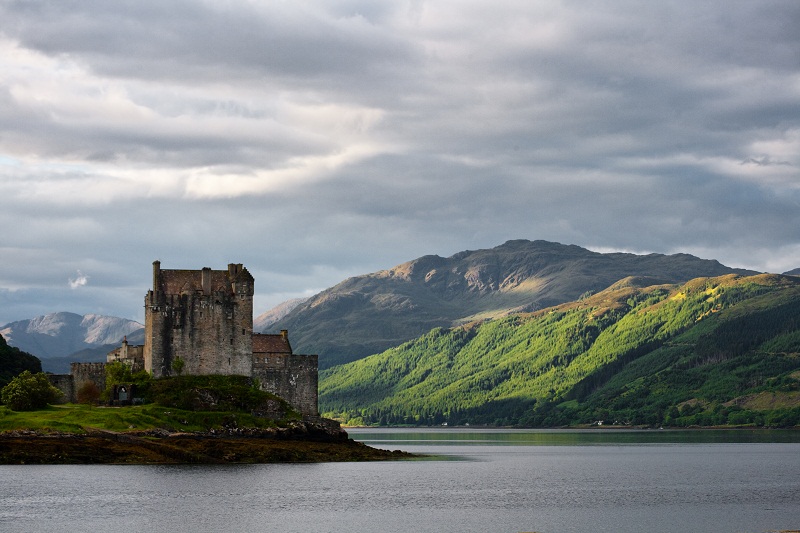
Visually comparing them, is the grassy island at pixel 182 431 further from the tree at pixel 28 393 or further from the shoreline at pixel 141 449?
the tree at pixel 28 393

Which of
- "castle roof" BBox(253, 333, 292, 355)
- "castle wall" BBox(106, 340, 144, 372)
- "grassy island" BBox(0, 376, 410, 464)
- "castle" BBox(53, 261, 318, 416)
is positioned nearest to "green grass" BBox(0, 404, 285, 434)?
"grassy island" BBox(0, 376, 410, 464)

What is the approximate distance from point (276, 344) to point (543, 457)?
54982mm

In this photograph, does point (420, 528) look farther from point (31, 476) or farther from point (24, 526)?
point (31, 476)

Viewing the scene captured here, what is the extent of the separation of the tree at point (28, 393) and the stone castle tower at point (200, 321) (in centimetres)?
1243

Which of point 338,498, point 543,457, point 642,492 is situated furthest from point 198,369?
point 543,457

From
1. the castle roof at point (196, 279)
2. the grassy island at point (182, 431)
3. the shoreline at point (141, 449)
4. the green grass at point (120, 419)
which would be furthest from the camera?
the castle roof at point (196, 279)

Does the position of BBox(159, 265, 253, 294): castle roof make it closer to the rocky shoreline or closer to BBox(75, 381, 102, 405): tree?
BBox(75, 381, 102, 405): tree

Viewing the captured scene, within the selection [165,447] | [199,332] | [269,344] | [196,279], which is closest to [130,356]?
[199,332]

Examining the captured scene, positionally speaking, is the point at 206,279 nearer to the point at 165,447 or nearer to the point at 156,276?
the point at 156,276

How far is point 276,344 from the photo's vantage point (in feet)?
471

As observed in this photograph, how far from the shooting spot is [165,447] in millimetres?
114938

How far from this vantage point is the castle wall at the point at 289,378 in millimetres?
140125

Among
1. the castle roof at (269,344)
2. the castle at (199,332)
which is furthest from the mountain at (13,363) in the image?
the castle roof at (269,344)

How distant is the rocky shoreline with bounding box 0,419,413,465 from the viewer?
11250 cm
